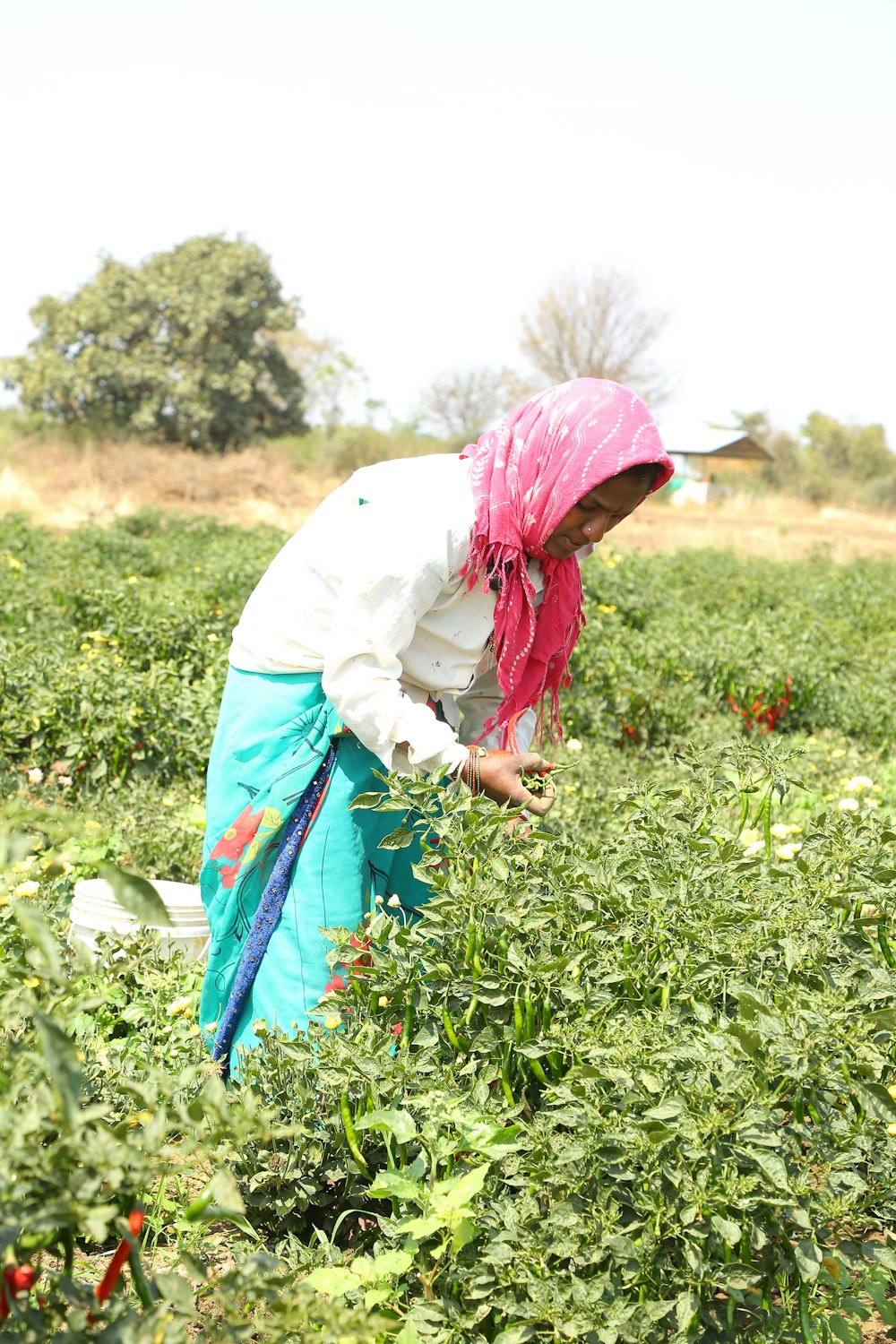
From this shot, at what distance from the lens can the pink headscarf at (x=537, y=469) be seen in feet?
7.28

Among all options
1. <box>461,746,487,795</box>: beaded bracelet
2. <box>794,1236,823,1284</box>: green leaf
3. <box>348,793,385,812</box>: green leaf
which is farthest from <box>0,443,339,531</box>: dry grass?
<box>794,1236,823,1284</box>: green leaf

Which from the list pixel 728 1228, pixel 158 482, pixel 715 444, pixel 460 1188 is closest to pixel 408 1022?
pixel 460 1188

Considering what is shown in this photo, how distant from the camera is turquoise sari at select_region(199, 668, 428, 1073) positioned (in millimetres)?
2354

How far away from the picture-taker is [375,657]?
7.31 feet

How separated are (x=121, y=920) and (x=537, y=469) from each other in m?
1.50

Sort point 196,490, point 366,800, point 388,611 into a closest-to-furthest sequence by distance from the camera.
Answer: point 366,800 < point 388,611 < point 196,490

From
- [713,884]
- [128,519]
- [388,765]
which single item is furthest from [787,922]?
[128,519]

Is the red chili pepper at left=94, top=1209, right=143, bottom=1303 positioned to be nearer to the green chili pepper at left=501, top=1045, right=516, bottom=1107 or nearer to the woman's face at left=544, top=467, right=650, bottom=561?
the green chili pepper at left=501, top=1045, right=516, bottom=1107

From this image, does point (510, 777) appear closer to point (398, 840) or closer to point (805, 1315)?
point (398, 840)

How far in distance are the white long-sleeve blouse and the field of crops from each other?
0.89 ft

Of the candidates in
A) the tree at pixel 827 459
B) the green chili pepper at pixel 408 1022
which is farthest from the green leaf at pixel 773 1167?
the tree at pixel 827 459

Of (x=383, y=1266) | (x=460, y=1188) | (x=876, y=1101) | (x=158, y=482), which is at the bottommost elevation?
(x=383, y=1266)

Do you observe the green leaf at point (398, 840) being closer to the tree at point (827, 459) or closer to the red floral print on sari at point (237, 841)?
the red floral print on sari at point (237, 841)

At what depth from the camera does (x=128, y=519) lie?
12.6m
